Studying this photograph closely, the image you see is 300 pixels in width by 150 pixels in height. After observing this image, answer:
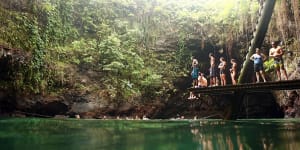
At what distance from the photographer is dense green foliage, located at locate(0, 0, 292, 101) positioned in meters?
15.0

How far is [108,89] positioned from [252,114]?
7.27 m

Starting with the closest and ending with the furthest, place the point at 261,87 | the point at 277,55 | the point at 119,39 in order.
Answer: the point at 261,87
the point at 277,55
the point at 119,39

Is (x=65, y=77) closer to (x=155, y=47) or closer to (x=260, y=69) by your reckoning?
(x=155, y=47)

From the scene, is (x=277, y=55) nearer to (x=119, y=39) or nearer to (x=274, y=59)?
(x=274, y=59)

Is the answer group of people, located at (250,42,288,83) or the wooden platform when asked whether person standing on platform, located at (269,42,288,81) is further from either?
the wooden platform

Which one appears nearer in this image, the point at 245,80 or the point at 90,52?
the point at 245,80

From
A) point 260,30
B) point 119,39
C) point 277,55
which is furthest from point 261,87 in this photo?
point 119,39

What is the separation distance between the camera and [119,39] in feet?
55.4

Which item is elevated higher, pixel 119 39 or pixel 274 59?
pixel 119 39

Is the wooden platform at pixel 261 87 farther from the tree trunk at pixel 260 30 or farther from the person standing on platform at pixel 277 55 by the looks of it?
the tree trunk at pixel 260 30

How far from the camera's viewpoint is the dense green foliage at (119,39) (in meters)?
15.0

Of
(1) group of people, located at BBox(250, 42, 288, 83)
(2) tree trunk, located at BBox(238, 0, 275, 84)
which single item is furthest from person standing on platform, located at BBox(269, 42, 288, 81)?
(2) tree trunk, located at BBox(238, 0, 275, 84)

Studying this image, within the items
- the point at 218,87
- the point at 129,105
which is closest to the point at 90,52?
the point at 129,105

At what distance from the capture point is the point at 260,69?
36.8 feet
